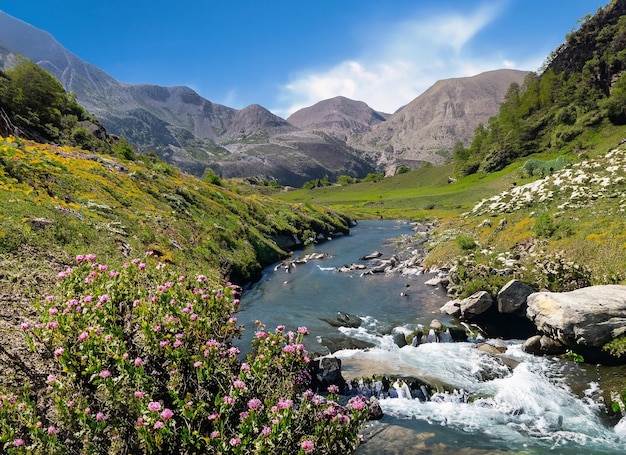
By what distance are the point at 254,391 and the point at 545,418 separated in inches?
487

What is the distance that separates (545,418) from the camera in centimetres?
1360

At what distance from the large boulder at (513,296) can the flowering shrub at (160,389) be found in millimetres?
18260

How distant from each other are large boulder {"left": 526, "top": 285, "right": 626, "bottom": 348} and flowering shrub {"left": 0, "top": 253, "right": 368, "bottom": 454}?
14.7 meters

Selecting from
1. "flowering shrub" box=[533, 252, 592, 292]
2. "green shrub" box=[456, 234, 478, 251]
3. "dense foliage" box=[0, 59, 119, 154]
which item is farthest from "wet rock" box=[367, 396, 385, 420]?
"dense foliage" box=[0, 59, 119, 154]

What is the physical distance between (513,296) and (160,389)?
2137 centimetres

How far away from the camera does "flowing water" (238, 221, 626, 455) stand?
12422mm

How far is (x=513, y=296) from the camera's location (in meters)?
22.3

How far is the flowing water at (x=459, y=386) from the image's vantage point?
12422mm

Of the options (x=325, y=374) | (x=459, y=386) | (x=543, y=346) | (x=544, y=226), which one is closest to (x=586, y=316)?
(x=543, y=346)

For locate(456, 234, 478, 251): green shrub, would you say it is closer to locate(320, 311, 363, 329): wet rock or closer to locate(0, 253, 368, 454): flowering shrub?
locate(320, 311, 363, 329): wet rock

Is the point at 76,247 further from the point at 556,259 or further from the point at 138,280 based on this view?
the point at 556,259

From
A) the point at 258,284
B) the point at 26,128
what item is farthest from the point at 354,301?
the point at 26,128

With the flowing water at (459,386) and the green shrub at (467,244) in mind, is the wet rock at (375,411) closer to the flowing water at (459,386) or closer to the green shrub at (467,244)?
the flowing water at (459,386)

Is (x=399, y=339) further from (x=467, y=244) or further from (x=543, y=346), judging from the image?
(x=467, y=244)
